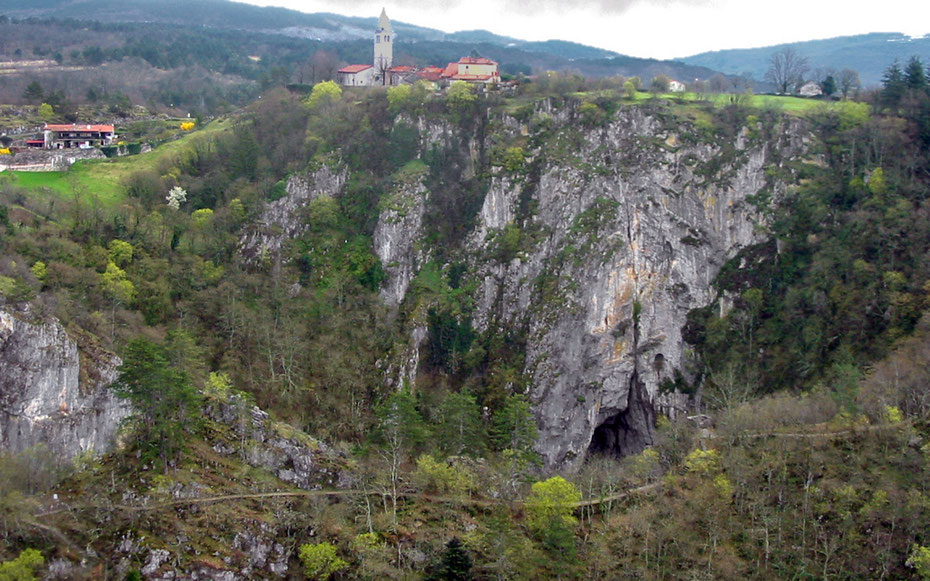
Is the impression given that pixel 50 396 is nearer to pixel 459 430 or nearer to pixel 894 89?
pixel 459 430

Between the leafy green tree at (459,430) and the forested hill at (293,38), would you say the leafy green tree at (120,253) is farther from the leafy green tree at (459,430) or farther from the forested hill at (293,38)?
the forested hill at (293,38)

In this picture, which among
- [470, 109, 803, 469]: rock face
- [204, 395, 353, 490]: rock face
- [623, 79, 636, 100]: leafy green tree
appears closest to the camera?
[204, 395, 353, 490]: rock face

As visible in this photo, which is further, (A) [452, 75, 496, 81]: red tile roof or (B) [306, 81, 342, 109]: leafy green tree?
(A) [452, 75, 496, 81]: red tile roof

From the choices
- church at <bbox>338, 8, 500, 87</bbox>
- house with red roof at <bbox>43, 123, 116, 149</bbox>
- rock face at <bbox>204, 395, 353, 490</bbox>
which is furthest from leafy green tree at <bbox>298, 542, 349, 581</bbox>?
house with red roof at <bbox>43, 123, 116, 149</bbox>

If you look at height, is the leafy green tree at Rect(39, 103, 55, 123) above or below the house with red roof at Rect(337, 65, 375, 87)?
below

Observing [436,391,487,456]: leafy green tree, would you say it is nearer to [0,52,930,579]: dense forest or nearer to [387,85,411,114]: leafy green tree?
[0,52,930,579]: dense forest

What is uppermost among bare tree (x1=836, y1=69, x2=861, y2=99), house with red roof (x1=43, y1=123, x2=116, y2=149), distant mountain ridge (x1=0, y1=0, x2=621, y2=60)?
distant mountain ridge (x1=0, y1=0, x2=621, y2=60)
